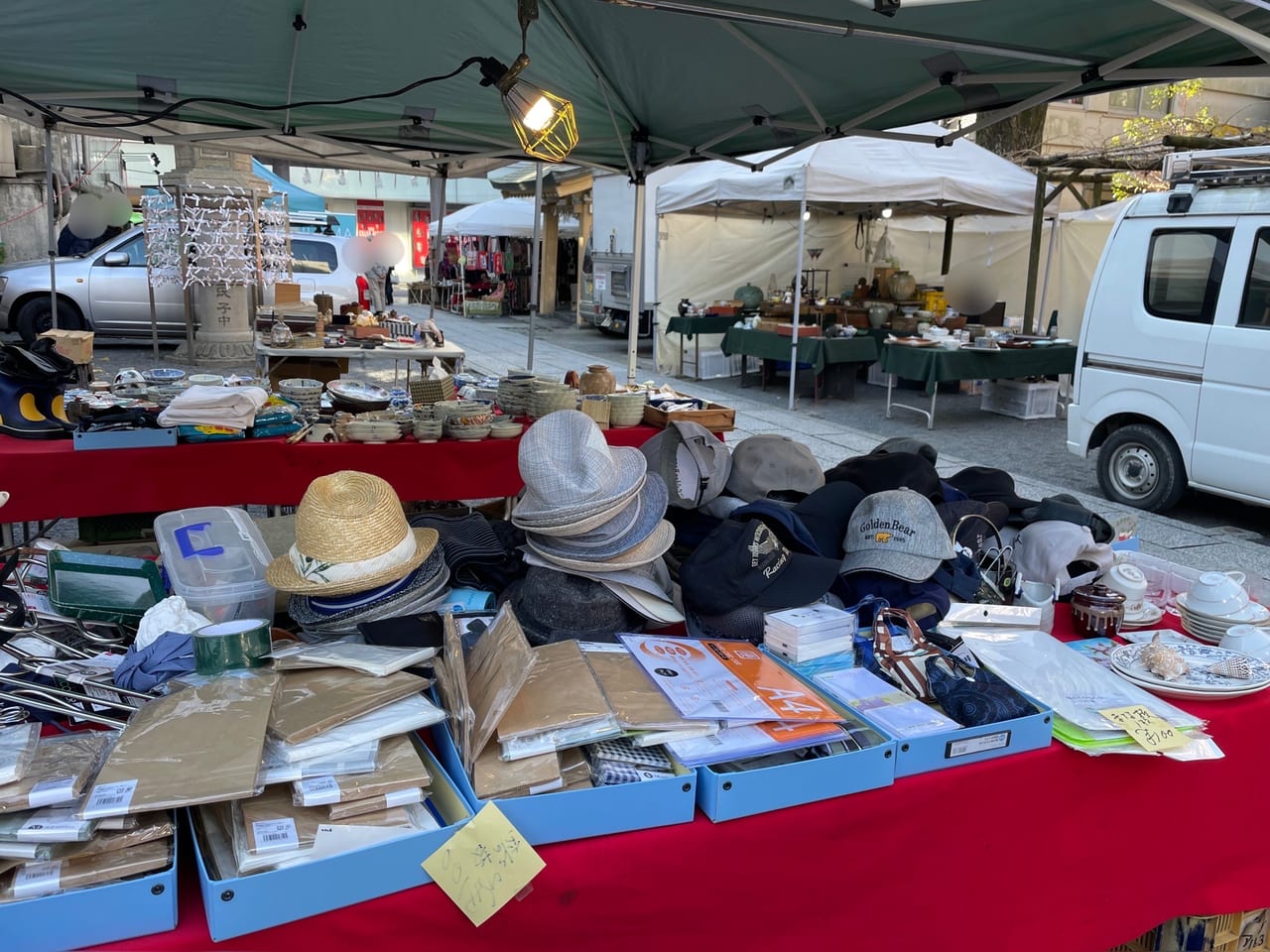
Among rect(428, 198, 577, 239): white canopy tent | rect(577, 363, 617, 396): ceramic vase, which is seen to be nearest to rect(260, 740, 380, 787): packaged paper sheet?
rect(577, 363, 617, 396): ceramic vase

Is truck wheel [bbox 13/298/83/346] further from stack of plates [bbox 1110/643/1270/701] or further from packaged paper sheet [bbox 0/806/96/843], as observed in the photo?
stack of plates [bbox 1110/643/1270/701]

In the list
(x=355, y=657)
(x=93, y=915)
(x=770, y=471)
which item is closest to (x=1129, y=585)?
(x=770, y=471)

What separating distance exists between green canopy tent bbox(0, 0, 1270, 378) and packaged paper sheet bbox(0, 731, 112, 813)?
2447 mm

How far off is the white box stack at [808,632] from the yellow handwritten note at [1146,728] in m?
0.55

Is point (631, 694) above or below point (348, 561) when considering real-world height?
below

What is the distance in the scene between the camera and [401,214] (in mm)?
38688

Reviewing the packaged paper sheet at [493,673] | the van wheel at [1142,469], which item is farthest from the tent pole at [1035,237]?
the packaged paper sheet at [493,673]

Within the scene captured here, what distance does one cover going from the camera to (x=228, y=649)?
1.65 metres

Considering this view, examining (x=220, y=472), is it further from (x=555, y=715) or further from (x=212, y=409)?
(x=555, y=715)

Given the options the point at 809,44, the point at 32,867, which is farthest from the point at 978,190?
the point at 32,867

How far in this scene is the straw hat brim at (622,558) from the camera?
2037 millimetres

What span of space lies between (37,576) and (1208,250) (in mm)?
6667

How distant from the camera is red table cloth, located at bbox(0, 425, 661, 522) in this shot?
154 inches

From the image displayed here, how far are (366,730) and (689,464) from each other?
146cm
